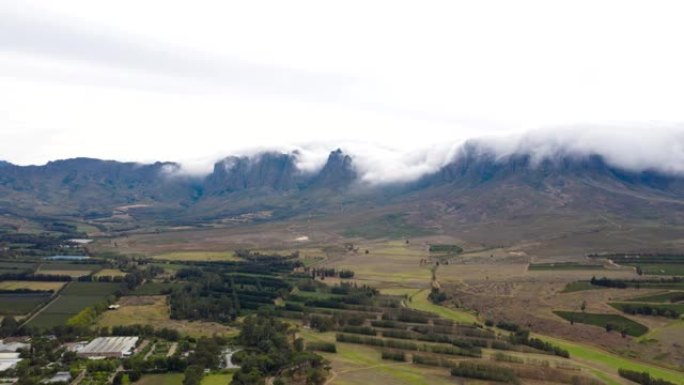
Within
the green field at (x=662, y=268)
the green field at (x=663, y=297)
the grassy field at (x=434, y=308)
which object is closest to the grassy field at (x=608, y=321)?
the green field at (x=663, y=297)

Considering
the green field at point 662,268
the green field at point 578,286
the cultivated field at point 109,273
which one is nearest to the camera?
the green field at point 578,286

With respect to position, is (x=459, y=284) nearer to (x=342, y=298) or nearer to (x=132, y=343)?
(x=342, y=298)

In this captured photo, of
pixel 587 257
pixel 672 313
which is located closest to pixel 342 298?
pixel 672 313

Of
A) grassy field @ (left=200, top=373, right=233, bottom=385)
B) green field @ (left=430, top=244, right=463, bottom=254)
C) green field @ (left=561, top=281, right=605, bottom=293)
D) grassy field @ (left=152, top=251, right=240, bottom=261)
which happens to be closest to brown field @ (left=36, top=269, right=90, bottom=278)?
grassy field @ (left=152, top=251, right=240, bottom=261)

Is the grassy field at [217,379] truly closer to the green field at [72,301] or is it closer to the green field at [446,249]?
the green field at [72,301]

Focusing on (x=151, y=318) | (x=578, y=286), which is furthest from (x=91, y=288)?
(x=578, y=286)

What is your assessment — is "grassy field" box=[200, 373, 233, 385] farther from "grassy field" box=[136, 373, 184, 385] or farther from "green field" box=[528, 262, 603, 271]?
"green field" box=[528, 262, 603, 271]
